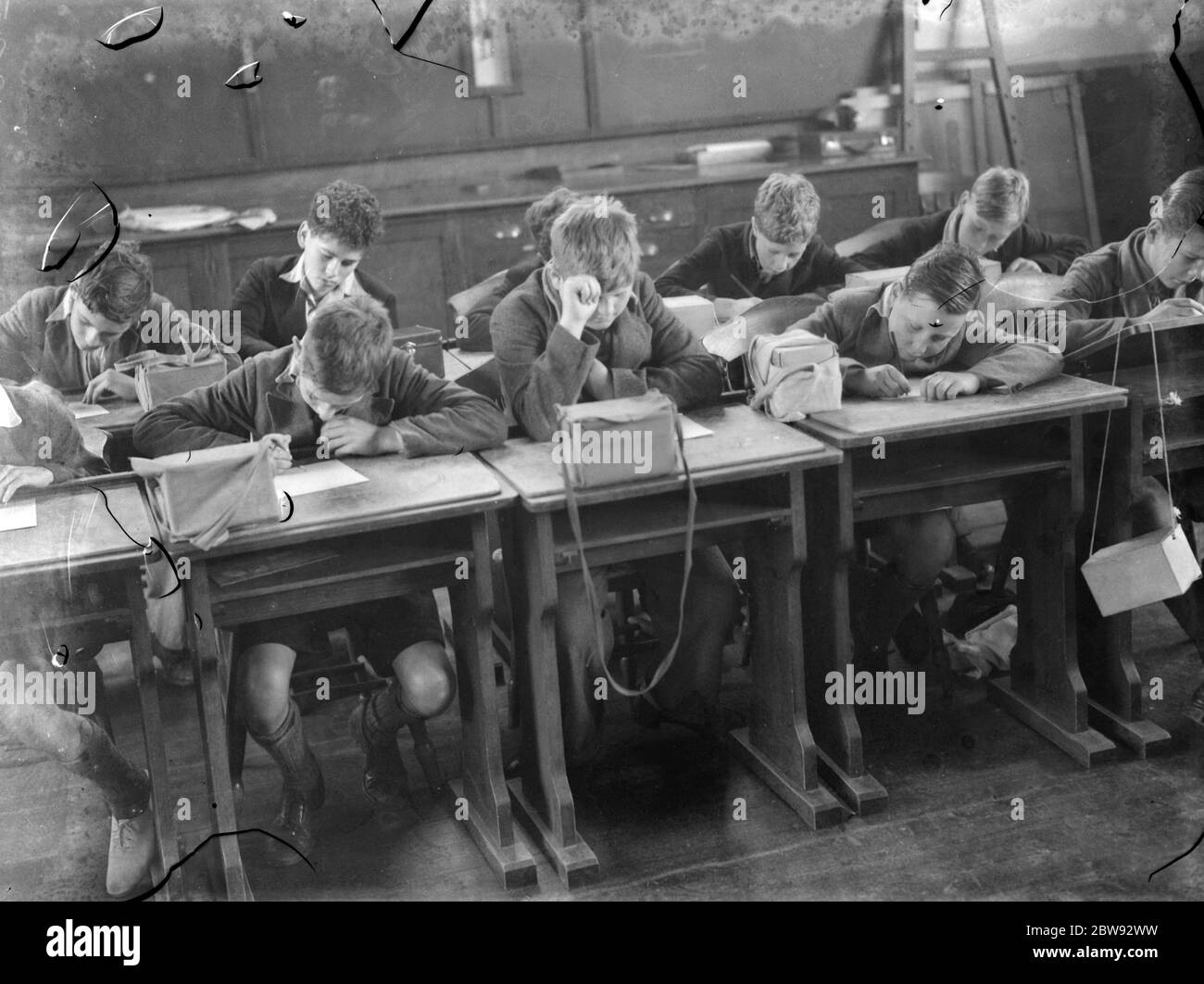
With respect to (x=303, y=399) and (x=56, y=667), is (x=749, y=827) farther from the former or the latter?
(x=56, y=667)

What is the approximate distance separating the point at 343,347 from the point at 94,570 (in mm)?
594

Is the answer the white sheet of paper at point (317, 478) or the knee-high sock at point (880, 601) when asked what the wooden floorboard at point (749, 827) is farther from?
the white sheet of paper at point (317, 478)

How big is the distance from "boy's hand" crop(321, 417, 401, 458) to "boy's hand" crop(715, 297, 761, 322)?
1213 mm

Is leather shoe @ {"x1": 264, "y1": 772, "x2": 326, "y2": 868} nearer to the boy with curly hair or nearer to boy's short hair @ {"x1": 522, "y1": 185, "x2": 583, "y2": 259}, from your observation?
the boy with curly hair

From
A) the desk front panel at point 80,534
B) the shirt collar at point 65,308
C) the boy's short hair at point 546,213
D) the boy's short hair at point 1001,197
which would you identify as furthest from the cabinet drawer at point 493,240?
the desk front panel at point 80,534

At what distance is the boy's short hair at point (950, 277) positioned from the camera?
8.62 feet

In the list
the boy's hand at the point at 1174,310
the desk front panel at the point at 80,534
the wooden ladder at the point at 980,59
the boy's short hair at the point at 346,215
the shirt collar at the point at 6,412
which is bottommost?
the desk front panel at the point at 80,534

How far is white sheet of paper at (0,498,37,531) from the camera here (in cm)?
215

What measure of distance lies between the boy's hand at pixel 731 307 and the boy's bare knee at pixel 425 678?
52.7 inches

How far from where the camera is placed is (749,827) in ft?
8.16

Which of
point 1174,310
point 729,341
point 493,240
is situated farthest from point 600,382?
point 493,240

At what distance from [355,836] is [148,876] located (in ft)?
1.27

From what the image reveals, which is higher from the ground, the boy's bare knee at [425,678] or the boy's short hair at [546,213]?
the boy's short hair at [546,213]

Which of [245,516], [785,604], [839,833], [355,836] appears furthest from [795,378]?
[355,836]
